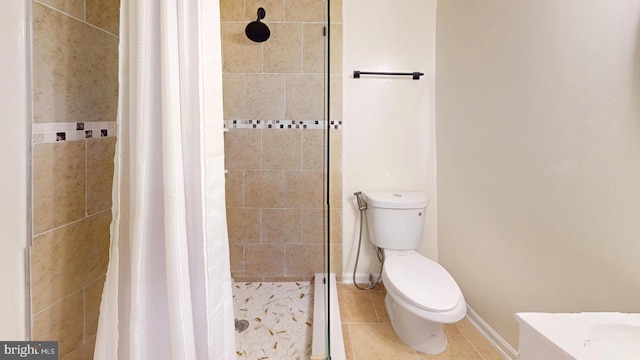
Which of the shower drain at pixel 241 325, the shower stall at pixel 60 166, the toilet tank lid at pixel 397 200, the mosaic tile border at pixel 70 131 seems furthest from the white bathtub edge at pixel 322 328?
the mosaic tile border at pixel 70 131

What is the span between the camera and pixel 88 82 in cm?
76

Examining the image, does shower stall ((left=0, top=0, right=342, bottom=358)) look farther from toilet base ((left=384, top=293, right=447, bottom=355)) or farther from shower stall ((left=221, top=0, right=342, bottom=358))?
shower stall ((left=221, top=0, right=342, bottom=358))

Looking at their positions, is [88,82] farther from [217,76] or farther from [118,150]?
[217,76]

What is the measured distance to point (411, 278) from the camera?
58.2 inches

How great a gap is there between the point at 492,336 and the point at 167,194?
1736 millimetres

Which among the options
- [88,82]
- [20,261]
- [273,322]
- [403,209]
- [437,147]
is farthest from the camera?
[437,147]

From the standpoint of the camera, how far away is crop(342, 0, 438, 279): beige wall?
6.60 feet

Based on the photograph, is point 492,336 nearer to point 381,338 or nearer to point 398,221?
point 381,338

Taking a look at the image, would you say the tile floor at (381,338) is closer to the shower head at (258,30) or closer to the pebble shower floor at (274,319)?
the pebble shower floor at (274,319)

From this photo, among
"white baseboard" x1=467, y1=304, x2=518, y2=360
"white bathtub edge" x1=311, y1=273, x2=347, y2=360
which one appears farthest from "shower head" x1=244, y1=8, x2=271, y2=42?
"white baseboard" x1=467, y1=304, x2=518, y2=360

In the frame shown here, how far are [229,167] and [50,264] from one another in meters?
1.21

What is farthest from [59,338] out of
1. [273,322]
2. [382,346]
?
[382,346]

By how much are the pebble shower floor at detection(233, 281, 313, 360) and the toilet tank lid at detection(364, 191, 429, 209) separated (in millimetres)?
700

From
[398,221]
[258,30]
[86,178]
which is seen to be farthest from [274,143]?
[86,178]
